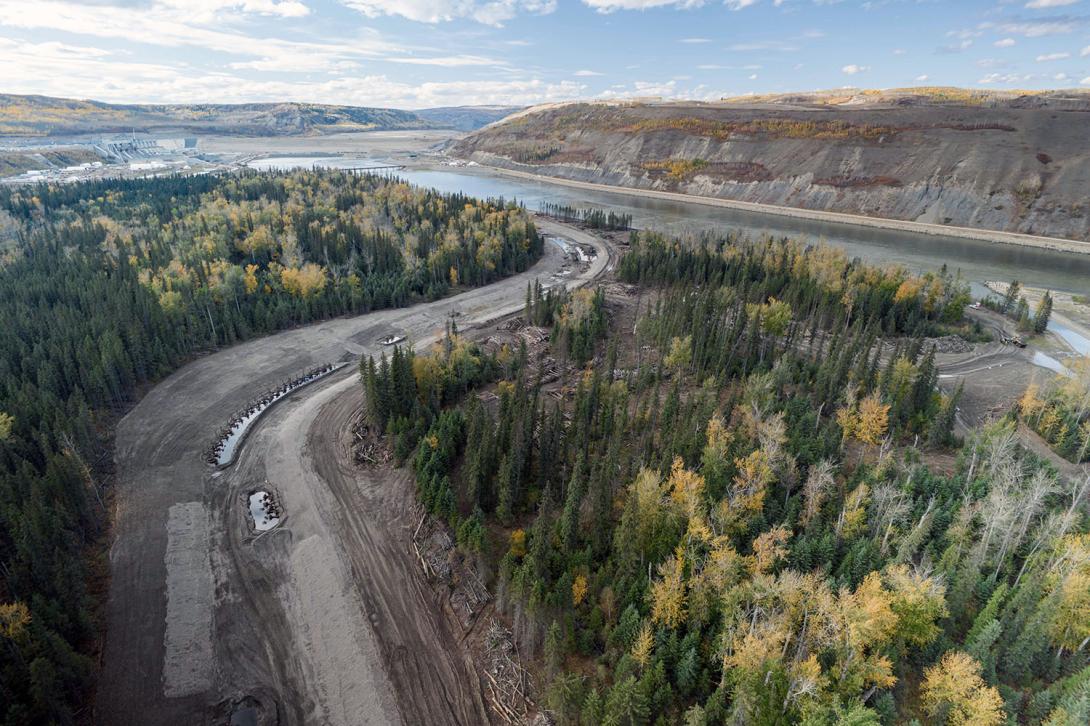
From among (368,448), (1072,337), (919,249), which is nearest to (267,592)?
(368,448)

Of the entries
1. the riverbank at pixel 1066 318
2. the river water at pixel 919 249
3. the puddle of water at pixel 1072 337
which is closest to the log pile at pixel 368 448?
the river water at pixel 919 249

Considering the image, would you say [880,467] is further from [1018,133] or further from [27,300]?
[1018,133]

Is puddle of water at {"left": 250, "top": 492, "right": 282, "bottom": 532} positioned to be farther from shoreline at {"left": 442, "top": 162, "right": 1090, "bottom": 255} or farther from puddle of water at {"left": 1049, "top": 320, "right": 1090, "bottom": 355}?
shoreline at {"left": 442, "top": 162, "right": 1090, "bottom": 255}

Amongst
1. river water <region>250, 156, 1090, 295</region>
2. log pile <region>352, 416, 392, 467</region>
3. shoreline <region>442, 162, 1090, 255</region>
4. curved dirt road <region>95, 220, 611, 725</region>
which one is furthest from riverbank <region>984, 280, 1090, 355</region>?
curved dirt road <region>95, 220, 611, 725</region>

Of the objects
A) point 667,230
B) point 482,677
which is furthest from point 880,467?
point 667,230

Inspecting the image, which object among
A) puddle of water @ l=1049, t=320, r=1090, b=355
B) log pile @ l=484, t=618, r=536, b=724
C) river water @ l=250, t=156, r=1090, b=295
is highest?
river water @ l=250, t=156, r=1090, b=295

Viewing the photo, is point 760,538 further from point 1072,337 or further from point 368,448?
point 1072,337
